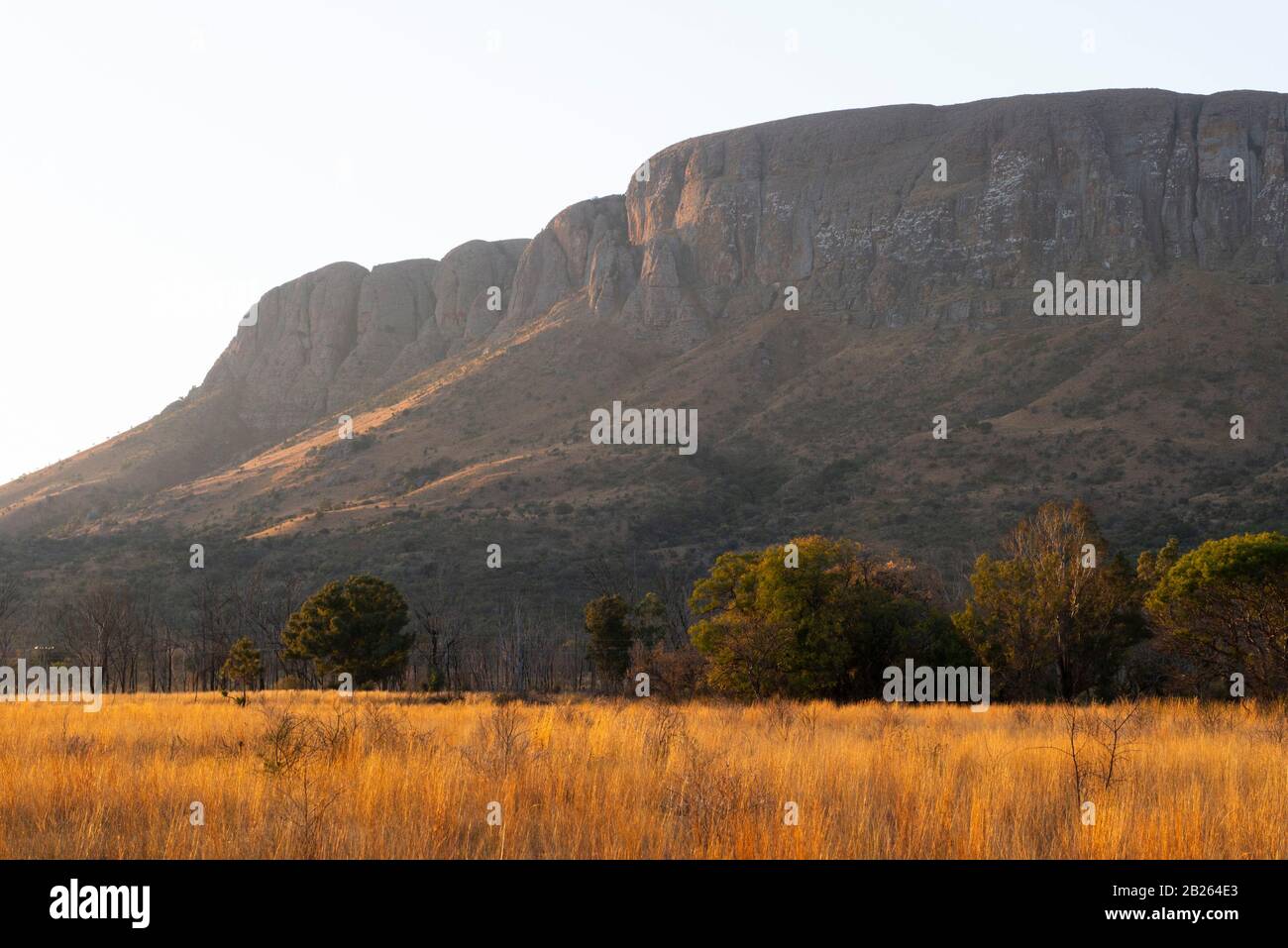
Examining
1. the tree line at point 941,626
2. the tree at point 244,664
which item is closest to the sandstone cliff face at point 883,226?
the tree line at point 941,626

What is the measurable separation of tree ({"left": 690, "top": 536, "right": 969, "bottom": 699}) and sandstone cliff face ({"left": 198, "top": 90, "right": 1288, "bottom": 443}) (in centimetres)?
7825

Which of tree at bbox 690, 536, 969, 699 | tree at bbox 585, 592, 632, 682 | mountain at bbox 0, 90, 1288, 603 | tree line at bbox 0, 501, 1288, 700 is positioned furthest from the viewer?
mountain at bbox 0, 90, 1288, 603

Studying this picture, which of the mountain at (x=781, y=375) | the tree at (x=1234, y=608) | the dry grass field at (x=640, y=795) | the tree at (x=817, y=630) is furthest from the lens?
the mountain at (x=781, y=375)

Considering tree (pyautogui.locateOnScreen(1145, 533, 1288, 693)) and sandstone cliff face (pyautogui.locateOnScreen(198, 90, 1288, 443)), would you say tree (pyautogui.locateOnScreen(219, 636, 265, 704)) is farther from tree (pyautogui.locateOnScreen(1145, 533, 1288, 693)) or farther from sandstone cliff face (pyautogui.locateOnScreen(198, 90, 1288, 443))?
sandstone cliff face (pyautogui.locateOnScreen(198, 90, 1288, 443))

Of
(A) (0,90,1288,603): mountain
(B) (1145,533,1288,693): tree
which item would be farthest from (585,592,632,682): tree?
(B) (1145,533,1288,693): tree

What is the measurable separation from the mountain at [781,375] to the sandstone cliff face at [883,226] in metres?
0.40

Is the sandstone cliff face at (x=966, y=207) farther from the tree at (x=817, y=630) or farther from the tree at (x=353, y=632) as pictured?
the tree at (x=817, y=630)

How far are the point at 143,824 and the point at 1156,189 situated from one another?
122584 millimetres

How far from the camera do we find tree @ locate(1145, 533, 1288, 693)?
67.8 ft

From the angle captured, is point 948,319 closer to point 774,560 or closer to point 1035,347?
point 1035,347

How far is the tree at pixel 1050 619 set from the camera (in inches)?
1020

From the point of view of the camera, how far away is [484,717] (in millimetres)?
15742

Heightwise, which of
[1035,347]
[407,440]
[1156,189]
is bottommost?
[407,440]
